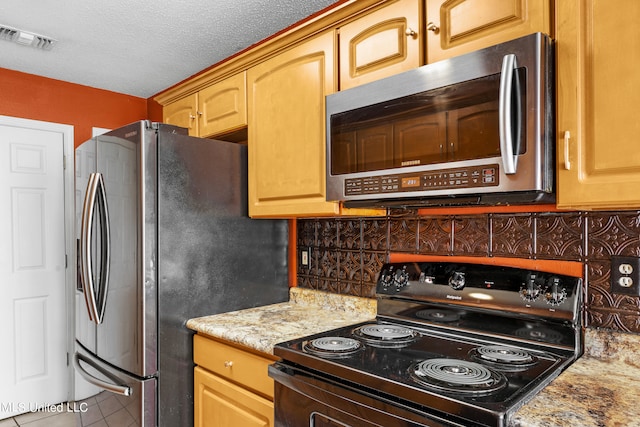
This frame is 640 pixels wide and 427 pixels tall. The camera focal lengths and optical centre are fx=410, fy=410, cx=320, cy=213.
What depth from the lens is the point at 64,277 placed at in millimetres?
3143

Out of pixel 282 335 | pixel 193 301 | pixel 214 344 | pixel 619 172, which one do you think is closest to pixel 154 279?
pixel 193 301

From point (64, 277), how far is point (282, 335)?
237 centimetres

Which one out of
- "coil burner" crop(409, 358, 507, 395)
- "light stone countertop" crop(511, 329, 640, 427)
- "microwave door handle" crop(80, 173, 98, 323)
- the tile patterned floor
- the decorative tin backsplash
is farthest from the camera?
"microwave door handle" crop(80, 173, 98, 323)

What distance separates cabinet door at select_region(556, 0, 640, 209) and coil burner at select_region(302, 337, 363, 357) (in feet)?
2.49

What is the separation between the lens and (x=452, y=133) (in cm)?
127

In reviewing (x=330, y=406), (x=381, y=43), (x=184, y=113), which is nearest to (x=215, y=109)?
(x=184, y=113)

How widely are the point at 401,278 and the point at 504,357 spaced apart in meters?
0.58

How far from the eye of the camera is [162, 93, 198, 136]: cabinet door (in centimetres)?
241

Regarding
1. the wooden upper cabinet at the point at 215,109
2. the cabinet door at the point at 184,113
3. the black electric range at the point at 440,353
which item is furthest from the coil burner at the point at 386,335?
the cabinet door at the point at 184,113

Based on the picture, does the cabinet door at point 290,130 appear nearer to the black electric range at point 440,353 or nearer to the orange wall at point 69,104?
the black electric range at point 440,353

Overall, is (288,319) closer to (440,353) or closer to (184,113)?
(440,353)

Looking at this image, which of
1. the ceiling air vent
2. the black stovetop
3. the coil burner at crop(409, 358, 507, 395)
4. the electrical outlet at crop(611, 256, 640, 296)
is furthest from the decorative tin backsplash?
the ceiling air vent

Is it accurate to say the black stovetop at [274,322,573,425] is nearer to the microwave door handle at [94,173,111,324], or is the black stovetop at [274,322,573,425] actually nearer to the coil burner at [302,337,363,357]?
the coil burner at [302,337,363,357]

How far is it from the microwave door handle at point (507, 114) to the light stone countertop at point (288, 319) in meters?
0.98
